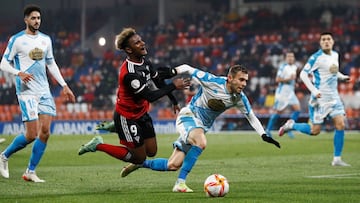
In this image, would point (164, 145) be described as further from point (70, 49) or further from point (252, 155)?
point (70, 49)

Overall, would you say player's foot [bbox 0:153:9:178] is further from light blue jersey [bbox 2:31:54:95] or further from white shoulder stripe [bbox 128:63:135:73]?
white shoulder stripe [bbox 128:63:135:73]

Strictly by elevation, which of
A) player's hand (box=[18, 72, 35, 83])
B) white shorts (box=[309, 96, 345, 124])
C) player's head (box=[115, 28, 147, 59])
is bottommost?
white shorts (box=[309, 96, 345, 124])

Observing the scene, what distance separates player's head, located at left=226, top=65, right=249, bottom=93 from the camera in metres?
9.96

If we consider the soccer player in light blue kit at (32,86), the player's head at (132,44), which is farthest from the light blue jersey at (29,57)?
the player's head at (132,44)

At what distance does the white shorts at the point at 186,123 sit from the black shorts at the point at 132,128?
1.37 feet

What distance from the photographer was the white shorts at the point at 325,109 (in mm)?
14938

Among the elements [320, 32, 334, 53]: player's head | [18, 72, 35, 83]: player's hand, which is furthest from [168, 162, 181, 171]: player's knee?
[320, 32, 334, 53]: player's head

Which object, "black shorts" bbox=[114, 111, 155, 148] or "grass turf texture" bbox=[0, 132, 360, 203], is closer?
"grass turf texture" bbox=[0, 132, 360, 203]

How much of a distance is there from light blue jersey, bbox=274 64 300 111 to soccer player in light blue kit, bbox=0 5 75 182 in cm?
1296

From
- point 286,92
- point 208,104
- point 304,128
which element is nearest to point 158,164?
point 208,104

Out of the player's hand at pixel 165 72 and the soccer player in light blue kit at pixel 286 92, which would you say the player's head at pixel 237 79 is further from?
the soccer player in light blue kit at pixel 286 92

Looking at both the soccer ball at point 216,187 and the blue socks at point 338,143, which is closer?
the soccer ball at point 216,187

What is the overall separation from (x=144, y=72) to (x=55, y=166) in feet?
17.7

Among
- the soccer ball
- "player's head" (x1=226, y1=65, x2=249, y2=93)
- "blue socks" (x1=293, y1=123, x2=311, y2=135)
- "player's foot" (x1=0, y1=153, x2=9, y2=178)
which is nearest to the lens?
the soccer ball
